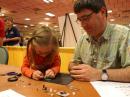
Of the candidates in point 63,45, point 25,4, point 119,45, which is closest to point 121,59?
point 119,45

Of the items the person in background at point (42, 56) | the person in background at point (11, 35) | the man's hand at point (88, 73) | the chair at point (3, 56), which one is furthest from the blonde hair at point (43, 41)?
the person in background at point (11, 35)

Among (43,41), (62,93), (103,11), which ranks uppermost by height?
(103,11)

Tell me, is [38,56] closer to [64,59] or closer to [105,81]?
[105,81]

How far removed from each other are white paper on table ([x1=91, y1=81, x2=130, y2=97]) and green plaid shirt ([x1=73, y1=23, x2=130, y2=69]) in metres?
0.19

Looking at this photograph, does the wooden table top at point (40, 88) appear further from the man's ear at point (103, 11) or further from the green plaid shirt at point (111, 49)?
the man's ear at point (103, 11)

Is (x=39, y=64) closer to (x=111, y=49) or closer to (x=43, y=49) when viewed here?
(x=43, y=49)

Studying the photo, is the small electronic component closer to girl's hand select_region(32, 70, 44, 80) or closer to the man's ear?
girl's hand select_region(32, 70, 44, 80)

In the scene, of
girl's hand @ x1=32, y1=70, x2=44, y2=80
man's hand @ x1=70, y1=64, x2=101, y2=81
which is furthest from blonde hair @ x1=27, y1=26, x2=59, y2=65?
man's hand @ x1=70, y1=64, x2=101, y2=81

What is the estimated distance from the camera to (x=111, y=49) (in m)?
1.40

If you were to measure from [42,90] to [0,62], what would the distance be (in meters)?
1.35

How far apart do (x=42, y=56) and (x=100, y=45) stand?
1.43 feet

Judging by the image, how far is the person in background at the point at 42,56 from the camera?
1430mm

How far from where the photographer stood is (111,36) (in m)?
1.43

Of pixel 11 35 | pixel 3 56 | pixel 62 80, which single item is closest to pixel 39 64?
pixel 62 80
